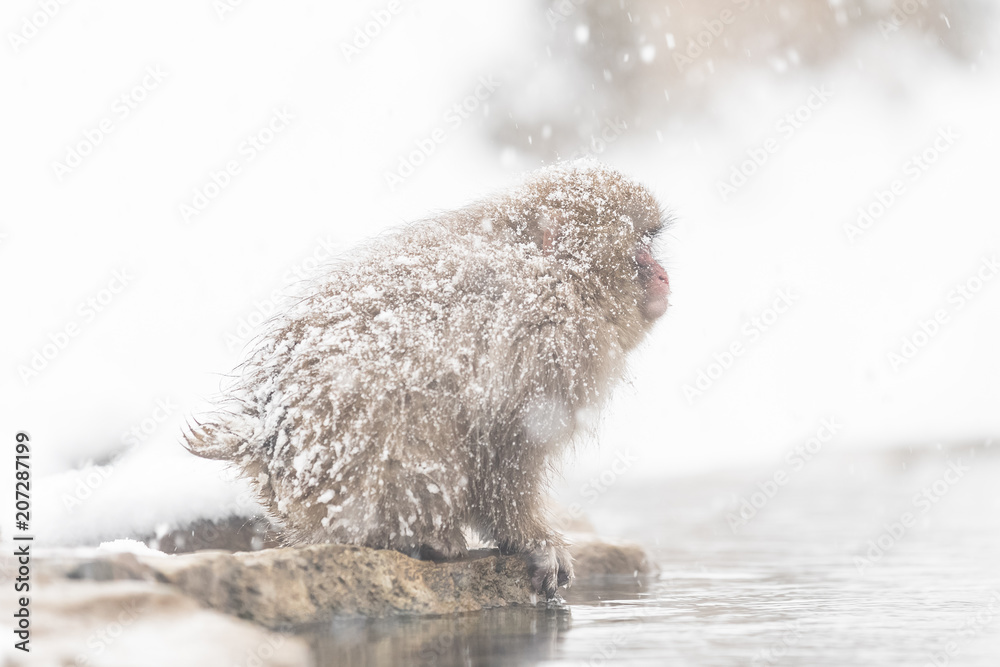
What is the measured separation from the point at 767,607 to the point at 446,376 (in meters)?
1.01

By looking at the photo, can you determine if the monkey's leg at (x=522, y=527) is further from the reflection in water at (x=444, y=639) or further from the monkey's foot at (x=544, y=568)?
the reflection in water at (x=444, y=639)

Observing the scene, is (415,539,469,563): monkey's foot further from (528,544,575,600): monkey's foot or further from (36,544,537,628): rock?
(528,544,575,600): monkey's foot

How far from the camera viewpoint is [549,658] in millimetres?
1797

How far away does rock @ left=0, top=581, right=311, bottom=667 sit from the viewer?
158 cm

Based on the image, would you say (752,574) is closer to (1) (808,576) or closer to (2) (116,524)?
(1) (808,576)

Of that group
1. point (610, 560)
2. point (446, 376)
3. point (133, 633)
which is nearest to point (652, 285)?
point (446, 376)

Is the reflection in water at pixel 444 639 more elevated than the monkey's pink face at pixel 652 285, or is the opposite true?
the monkey's pink face at pixel 652 285

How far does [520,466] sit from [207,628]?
986 mm

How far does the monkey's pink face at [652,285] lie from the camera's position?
2.69 metres

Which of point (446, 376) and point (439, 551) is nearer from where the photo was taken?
point (446, 376)

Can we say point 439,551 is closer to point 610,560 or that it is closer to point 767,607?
point 767,607

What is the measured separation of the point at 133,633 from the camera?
1647mm

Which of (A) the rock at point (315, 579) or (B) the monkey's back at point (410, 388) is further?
(B) the monkey's back at point (410, 388)

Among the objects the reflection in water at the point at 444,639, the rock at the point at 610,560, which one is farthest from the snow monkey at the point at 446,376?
the rock at the point at 610,560
